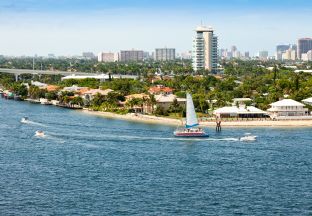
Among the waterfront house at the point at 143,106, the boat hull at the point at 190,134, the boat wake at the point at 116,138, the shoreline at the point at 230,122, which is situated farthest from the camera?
the waterfront house at the point at 143,106

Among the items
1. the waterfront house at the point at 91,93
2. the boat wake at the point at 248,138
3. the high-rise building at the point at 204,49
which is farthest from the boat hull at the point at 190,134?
the high-rise building at the point at 204,49

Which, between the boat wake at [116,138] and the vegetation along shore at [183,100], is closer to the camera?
the boat wake at [116,138]

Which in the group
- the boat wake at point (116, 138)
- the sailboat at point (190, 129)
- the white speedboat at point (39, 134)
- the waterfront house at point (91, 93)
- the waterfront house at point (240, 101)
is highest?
the waterfront house at point (91, 93)

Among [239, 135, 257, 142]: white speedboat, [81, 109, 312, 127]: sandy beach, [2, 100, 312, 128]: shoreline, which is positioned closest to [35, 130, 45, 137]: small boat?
[2, 100, 312, 128]: shoreline

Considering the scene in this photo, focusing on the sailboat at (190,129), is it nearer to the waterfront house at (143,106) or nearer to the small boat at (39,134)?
the small boat at (39,134)

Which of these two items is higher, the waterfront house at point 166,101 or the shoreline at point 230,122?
the waterfront house at point 166,101

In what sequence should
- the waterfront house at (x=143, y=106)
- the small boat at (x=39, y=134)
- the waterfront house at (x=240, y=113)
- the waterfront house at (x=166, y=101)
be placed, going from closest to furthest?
the small boat at (x=39, y=134) → the waterfront house at (x=240, y=113) → the waterfront house at (x=143, y=106) → the waterfront house at (x=166, y=101)
